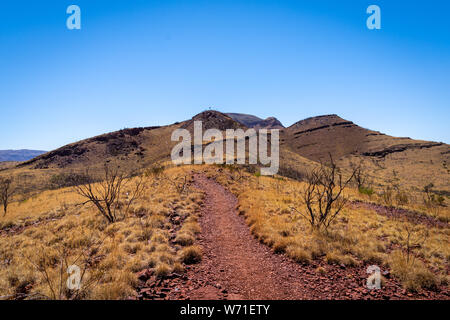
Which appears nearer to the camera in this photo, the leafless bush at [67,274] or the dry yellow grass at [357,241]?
the leafless bush at [67,274]

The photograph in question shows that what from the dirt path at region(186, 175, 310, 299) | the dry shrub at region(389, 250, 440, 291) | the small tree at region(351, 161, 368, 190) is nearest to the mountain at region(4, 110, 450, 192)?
the small tree at region(351, 161, 368, 190)

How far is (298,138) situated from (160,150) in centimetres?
7296

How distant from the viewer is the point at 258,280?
16.0 ft

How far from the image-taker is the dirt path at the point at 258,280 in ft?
14.0

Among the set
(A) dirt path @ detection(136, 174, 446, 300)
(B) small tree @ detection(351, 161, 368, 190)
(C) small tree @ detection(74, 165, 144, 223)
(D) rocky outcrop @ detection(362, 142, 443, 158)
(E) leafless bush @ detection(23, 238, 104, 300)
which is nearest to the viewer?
(E) leafless bush @ detection(23, 238, 104, 300)

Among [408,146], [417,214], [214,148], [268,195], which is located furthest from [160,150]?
[408,146]

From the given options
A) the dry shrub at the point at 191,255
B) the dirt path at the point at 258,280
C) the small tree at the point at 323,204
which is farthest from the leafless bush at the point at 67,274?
the small tree at the point at 323,204

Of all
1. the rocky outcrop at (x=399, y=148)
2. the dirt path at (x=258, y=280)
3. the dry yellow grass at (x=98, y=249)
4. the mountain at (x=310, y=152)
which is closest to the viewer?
the dirt path at (x=258, y=280)

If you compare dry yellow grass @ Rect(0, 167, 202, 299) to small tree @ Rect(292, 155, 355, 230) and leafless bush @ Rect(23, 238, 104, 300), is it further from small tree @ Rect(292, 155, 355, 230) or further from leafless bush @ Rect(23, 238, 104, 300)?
small tree @ Rect(292, 155, 355, 230)

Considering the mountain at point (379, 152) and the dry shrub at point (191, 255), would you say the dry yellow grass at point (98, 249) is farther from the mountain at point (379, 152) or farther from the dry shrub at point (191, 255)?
the mountain at point (379, 152)

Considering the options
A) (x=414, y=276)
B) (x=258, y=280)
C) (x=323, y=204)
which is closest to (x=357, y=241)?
(x=414, y=276)

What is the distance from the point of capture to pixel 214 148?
50.8 metres

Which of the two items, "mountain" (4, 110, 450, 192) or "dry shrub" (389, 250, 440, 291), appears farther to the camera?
"mountain" (4, 110, 450, 192)

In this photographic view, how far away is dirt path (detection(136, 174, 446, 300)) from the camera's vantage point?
426 centimetres
